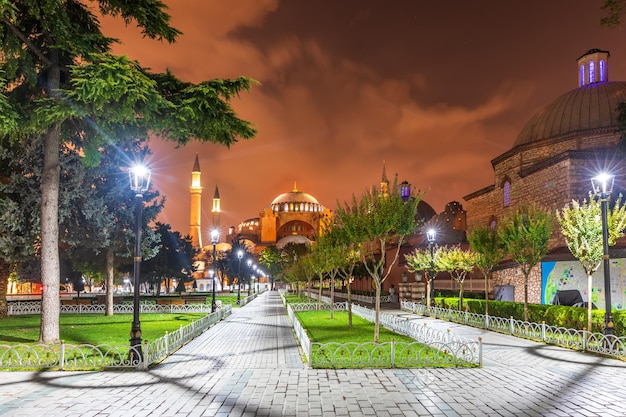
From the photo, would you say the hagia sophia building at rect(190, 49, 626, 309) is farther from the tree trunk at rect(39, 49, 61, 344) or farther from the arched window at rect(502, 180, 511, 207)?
the tree trunk at rect(39, 49, 61, 344)

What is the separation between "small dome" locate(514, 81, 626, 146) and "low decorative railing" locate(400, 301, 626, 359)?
17154mm

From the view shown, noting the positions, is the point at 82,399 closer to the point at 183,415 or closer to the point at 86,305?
the point at 183,415

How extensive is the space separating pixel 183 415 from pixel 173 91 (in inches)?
405

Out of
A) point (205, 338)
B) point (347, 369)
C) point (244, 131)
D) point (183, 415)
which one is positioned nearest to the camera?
point (183, 415)

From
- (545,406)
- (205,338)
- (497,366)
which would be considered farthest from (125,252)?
(545,406)

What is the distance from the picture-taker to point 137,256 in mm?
11523

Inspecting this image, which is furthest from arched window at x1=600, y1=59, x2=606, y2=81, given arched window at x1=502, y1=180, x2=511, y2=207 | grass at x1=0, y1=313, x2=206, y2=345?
grass at x1=0, y1=313, x2=206, y2=345

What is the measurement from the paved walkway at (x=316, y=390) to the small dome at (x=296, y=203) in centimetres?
11965

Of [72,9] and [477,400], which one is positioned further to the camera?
[72,9]

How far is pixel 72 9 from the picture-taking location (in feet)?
47.7

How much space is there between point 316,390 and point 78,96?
9702 millimetres

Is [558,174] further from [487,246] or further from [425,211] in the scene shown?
[425,211]

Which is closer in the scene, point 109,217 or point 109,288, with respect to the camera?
point 109,217

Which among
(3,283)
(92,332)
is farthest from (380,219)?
(3,283)
